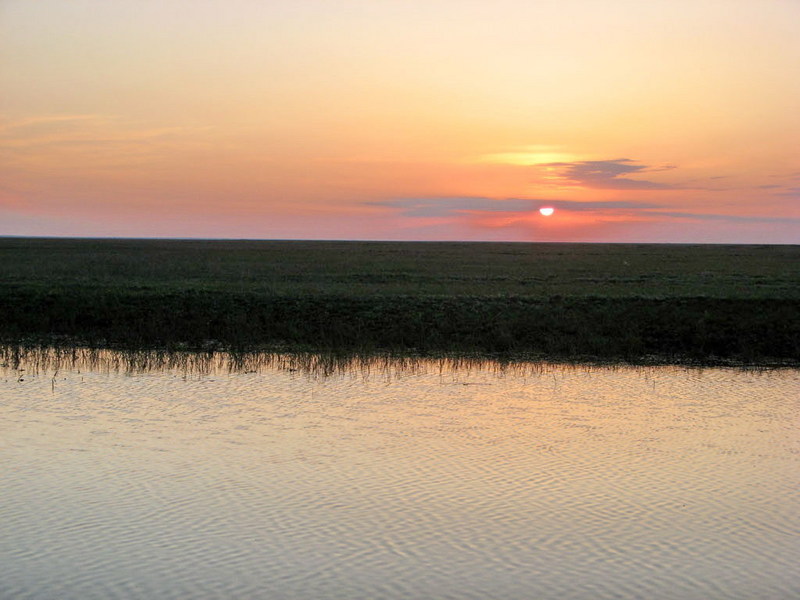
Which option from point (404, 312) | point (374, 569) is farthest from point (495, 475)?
point (404, 312)

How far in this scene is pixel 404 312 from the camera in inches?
980

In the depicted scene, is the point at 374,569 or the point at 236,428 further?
the point at 236,428

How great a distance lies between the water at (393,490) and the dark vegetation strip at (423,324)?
18.7 feet

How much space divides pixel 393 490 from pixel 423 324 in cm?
1448

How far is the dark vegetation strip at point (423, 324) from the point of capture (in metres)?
21.7

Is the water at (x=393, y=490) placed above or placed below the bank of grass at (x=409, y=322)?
below

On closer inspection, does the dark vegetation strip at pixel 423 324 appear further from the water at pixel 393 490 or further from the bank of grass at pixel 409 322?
the water at pixel 393 490

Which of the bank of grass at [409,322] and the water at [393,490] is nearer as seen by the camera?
the water at [393,490]

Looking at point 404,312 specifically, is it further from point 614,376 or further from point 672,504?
point 672,504

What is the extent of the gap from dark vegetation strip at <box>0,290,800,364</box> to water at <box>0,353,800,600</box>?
224 inches

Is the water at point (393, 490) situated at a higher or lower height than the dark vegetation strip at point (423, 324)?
lower

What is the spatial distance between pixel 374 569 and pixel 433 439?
4.59 metres

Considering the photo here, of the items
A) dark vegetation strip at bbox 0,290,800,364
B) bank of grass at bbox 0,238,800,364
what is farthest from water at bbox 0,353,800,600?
dark vegetation strip at bbox 0,290,800,364

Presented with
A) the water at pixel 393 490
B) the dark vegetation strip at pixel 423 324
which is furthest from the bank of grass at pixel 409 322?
the water at pixel 393 490
